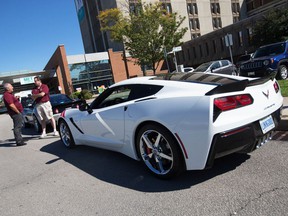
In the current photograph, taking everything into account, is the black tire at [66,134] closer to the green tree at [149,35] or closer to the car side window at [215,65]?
the car side window at [215,65]

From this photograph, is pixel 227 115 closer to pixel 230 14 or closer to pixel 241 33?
pixel 241 33

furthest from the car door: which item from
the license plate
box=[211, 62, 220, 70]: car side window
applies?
box=[211, 62, 220, 70]: car side window

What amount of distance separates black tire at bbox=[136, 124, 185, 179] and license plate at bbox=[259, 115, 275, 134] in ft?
3.49

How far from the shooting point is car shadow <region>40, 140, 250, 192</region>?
3.58m

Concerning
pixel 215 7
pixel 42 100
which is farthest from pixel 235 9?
pixel 42 100

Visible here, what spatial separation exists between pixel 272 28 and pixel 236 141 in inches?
1186

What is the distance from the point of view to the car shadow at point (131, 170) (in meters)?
3.58

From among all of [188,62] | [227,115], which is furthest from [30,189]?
[188,62]

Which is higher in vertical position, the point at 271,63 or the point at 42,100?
the point at 42,100

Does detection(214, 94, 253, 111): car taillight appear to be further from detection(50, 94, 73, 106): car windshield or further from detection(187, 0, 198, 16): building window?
detection(187, 0, 198, 16): building window

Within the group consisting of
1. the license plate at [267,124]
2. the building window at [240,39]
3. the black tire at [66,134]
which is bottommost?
the black tire at [66,134]

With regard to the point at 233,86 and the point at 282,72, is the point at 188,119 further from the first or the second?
the point at 282,72

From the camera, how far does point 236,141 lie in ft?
10.3

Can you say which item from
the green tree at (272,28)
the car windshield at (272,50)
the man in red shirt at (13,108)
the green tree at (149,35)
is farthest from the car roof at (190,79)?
the green tree at (272,28)
